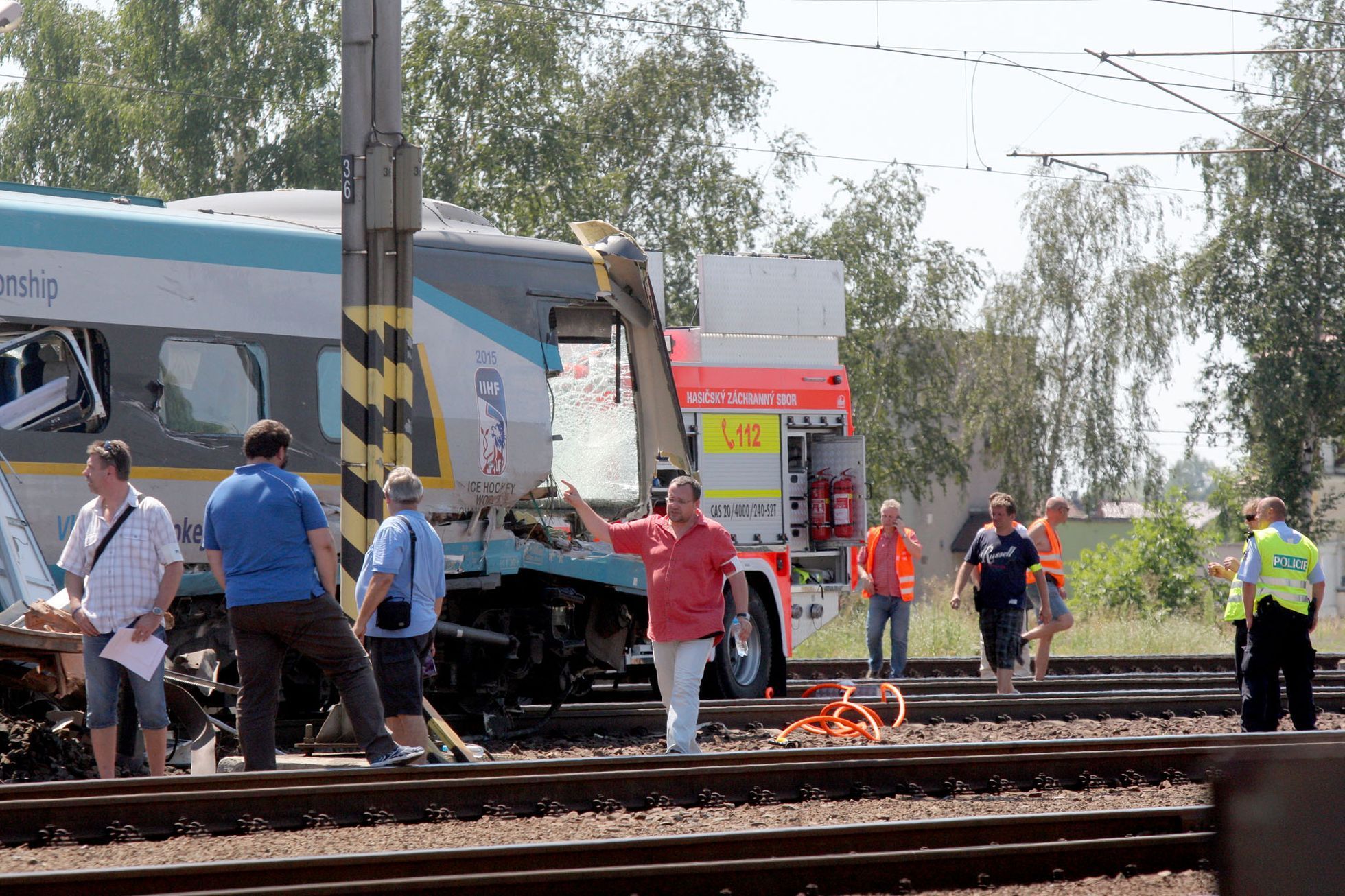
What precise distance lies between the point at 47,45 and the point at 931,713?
27.2 m

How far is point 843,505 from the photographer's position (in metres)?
16.0

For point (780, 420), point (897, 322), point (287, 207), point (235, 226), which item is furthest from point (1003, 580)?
point (897, 322)

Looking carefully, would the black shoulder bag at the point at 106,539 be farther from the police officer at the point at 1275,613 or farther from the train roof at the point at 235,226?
the police officer at the point at 1275,613

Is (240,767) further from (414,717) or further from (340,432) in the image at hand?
(340,432)

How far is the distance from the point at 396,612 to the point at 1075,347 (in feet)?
122

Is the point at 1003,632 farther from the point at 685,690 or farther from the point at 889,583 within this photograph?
the point at 685,690

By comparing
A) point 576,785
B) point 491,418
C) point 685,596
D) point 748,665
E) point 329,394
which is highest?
point 329,394

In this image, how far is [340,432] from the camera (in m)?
9.84

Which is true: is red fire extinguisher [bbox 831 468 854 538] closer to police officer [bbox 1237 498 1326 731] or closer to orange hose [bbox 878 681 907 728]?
orange hose [bbox 878 681 907 728]

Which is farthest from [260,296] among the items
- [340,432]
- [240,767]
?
[240,767]

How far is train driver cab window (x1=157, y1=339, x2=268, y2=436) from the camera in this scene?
9164mm

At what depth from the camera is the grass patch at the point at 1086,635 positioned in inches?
821

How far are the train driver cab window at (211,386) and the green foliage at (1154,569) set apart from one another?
20613 millimetres

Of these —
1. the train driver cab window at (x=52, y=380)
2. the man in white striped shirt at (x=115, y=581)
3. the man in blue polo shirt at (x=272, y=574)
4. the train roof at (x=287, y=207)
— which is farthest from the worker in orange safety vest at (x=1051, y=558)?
the man in white striped shirt at (x=115, y=581)
